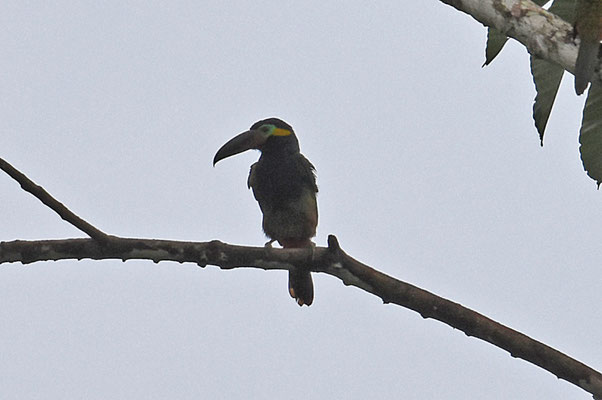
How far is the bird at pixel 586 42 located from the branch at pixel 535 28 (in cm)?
2

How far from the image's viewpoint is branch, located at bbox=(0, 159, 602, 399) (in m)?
2.45

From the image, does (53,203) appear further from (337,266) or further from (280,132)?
(280,132)

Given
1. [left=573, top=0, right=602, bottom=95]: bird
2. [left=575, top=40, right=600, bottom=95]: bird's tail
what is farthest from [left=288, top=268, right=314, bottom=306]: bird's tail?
[left=575, top=40, right=600, bottom=95]: bird's tail

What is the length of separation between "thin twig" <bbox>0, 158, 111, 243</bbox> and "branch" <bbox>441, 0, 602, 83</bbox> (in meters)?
1.19

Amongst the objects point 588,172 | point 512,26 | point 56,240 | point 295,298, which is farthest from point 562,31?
point 295,298

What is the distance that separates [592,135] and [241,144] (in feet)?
5.79

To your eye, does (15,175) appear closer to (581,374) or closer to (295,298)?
(581,374)

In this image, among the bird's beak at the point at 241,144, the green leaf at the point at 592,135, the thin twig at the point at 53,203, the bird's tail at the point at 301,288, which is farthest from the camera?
the bird's tail at the point at 301,288

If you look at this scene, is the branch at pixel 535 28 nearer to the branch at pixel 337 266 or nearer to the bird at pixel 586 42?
the bird at pixel 586 42

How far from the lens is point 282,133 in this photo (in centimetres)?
488

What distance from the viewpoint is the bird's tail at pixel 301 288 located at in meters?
4.62

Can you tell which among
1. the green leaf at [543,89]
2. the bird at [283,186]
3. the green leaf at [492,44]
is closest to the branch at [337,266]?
the green leaf at [543,89]

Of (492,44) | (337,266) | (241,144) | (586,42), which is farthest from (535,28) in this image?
(241,144)

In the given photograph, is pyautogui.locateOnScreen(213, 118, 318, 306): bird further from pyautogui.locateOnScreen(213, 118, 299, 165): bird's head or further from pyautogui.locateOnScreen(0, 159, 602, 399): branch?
pyautogui.locateOnScreen(0, 159, 602, 399): branch
